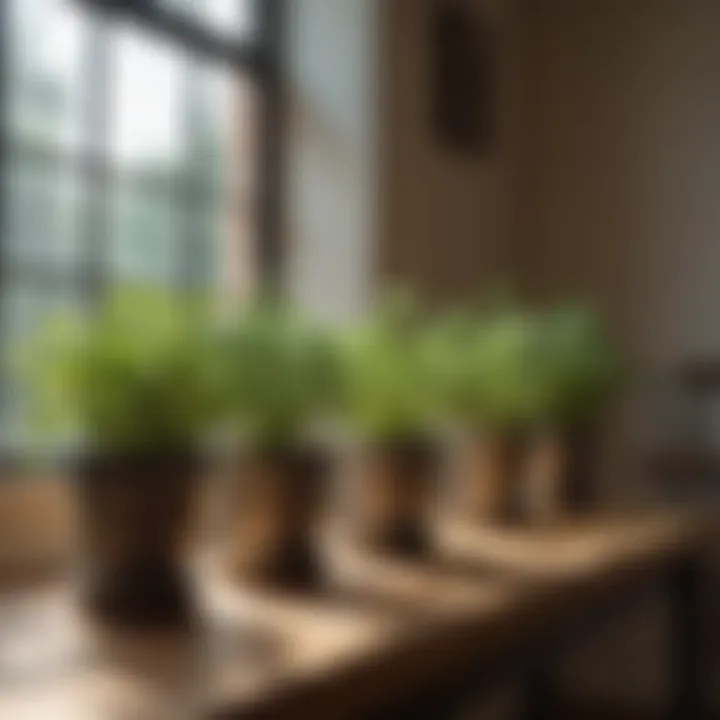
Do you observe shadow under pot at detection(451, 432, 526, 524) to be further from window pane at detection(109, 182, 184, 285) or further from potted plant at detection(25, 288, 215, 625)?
potted plant at detection(25, 288, 215, 625)

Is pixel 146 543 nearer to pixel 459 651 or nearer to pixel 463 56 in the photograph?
pixel 459 651

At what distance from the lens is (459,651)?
4.17ft

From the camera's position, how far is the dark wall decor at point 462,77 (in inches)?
106

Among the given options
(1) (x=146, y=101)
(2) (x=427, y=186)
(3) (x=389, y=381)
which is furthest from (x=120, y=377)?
(2) (x=427, y=186)

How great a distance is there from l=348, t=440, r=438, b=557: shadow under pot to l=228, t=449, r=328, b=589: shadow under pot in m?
0.24

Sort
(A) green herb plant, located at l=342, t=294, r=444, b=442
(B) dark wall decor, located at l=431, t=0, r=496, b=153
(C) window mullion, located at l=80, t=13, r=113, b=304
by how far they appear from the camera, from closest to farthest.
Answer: (A) green herb plant, located at l=342, t=294, r=444, b=442
(C) window mullion, located at l=80, t=13, r=113, b=304
(B) dark wall decor, located at l=431, t=0, r=496, b=153

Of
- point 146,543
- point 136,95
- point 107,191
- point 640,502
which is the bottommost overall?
point 640,502

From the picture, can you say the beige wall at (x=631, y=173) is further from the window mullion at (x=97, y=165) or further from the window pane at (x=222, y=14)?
the window mullion at (x=97, y=165)

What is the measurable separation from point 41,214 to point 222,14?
65 centimetres

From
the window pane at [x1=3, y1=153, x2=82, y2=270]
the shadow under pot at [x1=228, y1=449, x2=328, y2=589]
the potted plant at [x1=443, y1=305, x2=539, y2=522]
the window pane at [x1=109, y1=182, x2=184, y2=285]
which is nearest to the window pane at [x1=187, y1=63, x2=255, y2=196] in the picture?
the window pane at [x1=109, y1=182, x2=184, y2=285]

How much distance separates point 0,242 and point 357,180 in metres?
0.84

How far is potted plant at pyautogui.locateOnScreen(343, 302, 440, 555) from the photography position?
170cm

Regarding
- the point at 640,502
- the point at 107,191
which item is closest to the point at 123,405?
the point at 107,191

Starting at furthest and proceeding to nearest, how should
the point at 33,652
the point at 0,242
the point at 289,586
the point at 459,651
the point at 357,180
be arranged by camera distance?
1. the point at 357,180
2. the point at 0,242
3. the point at 289,586
4. the point at 459,651
5. the point at 33,652
